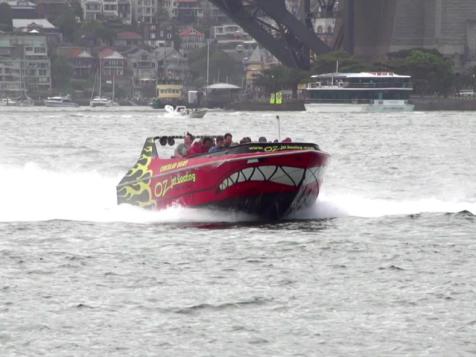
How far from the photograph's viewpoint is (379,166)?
5025 centimetres

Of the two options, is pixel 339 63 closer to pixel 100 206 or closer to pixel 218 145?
pixel 100 206

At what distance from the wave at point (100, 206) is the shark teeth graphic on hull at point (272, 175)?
95cm

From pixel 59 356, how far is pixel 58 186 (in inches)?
659

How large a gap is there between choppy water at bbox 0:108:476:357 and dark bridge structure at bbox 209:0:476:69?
4404 inches

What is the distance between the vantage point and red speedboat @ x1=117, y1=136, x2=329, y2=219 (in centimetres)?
2558

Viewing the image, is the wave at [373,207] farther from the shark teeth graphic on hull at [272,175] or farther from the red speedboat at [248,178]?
the shark teeth graphic on hull at [272,175]

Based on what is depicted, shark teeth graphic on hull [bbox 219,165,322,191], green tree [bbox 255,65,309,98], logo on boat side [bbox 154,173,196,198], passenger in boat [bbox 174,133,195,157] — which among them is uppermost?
passenger in boat [bbox 174,133,195,157]

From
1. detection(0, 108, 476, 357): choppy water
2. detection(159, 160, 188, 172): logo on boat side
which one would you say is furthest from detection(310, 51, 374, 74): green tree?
detection(159, 160, 188, 172): logo on boat side

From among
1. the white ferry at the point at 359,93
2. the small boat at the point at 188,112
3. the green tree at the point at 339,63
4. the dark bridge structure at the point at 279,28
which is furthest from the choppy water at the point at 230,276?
the green tree at the point at 339,63

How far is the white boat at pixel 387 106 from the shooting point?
153500 mm

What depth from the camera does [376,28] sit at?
16038 cm

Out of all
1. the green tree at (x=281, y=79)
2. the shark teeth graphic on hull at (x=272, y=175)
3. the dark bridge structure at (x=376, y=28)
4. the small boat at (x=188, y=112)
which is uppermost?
the dark bridge structure at (x=376, y=28)

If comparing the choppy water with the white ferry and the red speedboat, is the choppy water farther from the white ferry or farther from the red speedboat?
the white ferry

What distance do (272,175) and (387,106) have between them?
128861 mm
